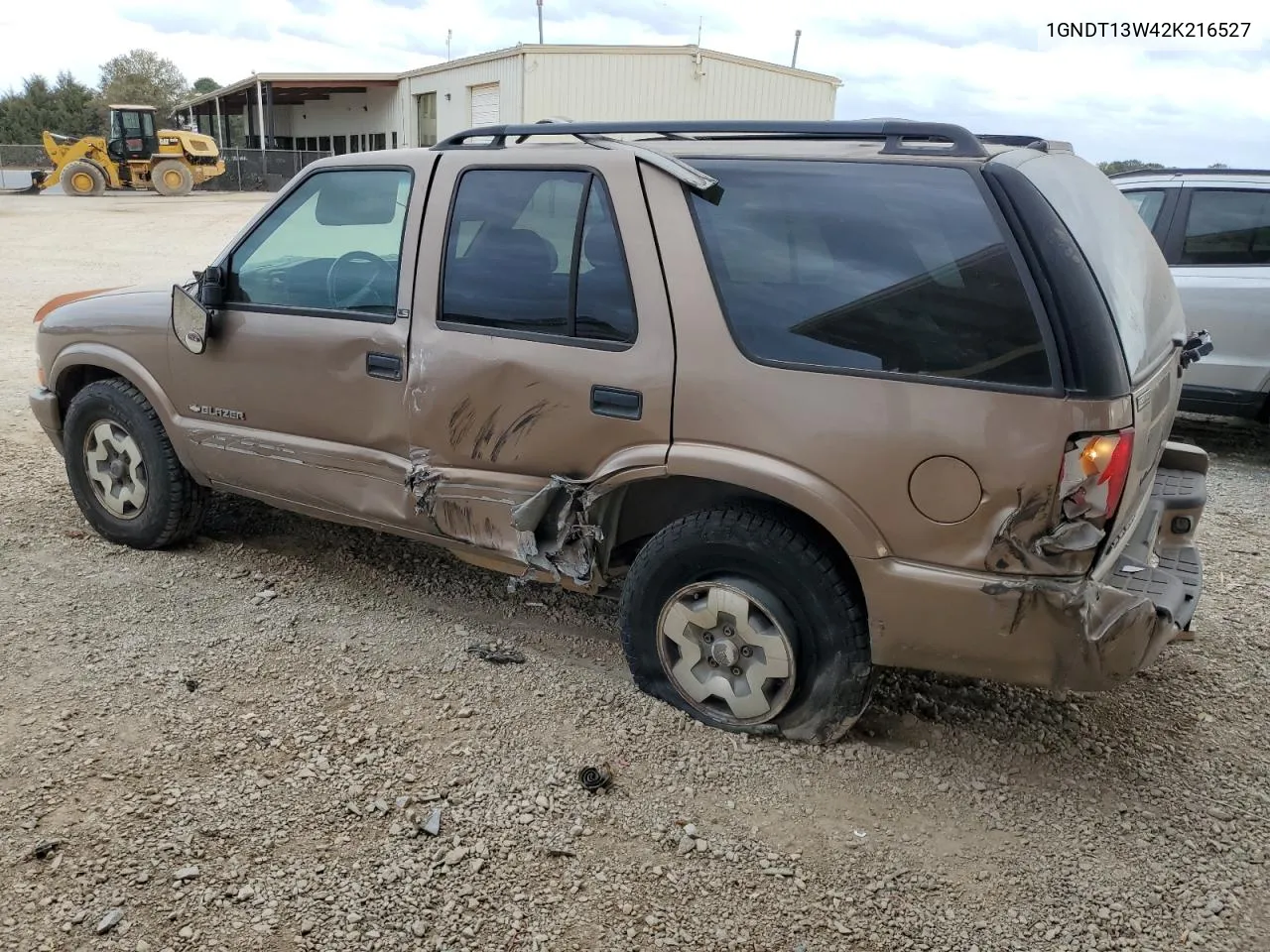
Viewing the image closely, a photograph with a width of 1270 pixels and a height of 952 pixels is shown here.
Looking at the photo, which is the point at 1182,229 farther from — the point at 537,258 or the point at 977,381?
the point at 537,258

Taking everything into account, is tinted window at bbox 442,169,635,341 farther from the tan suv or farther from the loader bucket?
the loader bucket

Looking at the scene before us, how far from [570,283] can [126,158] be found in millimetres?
32862

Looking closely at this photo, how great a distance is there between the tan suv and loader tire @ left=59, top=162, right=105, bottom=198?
30.7 meters

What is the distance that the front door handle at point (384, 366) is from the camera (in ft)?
12.2

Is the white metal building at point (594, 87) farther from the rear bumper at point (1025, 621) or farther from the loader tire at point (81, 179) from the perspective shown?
the rear bumper at point (1025, 621)

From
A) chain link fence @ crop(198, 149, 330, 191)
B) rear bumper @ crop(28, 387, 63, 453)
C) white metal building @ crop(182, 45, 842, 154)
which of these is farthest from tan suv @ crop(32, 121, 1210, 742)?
chain link fence @ crop(198, 149, 330, 191)

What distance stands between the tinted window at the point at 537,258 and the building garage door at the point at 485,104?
82.4ft

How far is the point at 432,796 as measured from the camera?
3008 mm

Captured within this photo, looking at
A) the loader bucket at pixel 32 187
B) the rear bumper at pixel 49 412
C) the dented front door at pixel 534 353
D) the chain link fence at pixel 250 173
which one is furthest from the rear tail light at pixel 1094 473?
the chain link fence at pixel 250 173

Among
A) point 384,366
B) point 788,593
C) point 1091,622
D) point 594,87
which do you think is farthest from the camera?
point 594,87

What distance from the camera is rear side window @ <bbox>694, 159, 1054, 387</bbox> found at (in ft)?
8.82

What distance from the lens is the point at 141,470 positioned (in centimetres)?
466

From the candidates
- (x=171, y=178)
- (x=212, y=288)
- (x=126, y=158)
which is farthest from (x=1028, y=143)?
(x=126, y=158)

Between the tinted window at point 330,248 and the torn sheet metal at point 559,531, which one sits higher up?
the tinted window at point 330,248
